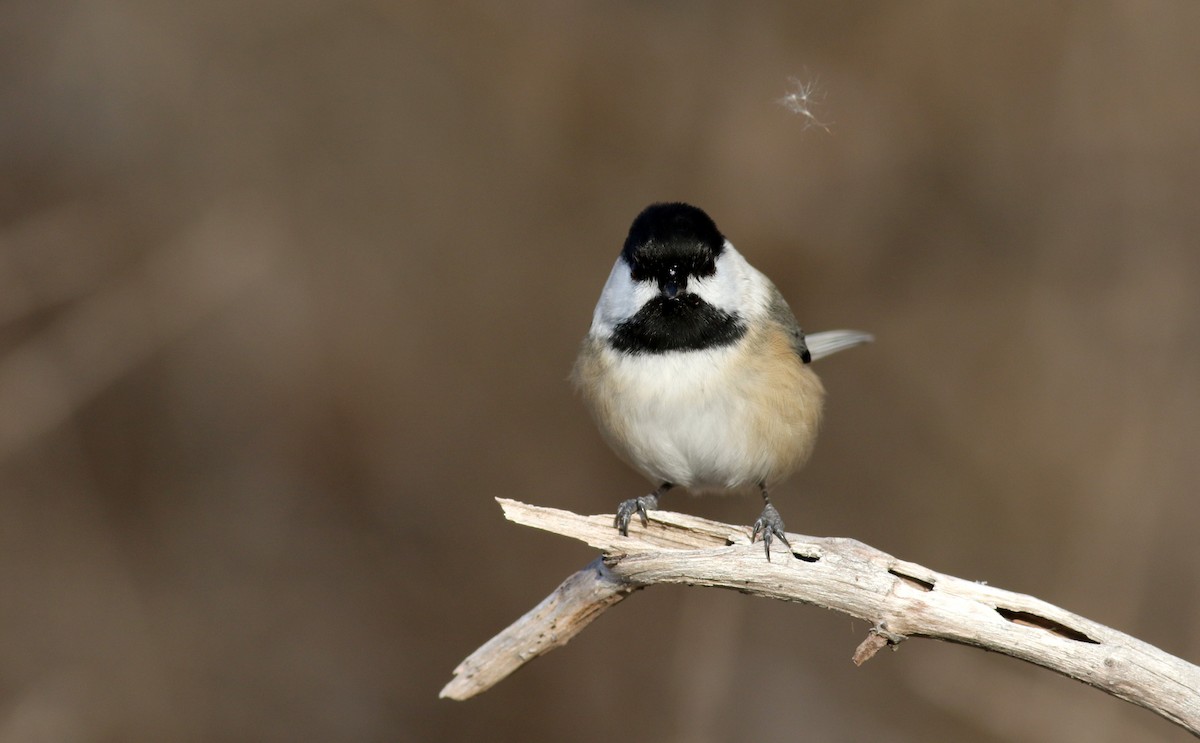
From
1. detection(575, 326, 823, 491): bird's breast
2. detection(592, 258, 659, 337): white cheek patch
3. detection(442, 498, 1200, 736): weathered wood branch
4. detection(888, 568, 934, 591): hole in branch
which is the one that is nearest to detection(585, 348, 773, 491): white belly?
detection(575, 326, 823, 491): bird's breast

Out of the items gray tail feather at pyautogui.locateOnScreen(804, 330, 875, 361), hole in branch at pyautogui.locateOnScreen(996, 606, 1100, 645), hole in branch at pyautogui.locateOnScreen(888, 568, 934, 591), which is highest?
gray tail feather at pyautogui.locateOnScreen(804, 330, 875, 361)

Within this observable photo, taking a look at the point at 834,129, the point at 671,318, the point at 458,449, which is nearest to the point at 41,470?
the point at 458,449

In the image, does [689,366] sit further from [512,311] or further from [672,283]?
[512,311]

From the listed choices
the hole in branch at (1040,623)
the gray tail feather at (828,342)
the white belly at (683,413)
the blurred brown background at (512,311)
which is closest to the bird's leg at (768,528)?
the white belly at (683,413)

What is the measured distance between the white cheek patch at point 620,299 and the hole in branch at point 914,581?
1.14m

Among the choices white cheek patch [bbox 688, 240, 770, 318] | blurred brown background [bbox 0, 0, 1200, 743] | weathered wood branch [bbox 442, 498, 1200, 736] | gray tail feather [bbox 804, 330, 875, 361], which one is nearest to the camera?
weathered wood branch [bbox 442, 498, 1200, 736]

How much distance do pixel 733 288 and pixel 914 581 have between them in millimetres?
1212

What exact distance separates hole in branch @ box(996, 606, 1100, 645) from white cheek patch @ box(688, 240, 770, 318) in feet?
4.23

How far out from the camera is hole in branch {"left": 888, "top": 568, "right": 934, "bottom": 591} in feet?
7.87

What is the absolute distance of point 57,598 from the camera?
4980mm

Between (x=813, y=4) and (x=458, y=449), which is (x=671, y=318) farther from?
(x=813, y=4)

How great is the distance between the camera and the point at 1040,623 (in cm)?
231

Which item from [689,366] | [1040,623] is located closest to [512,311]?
[689,366]

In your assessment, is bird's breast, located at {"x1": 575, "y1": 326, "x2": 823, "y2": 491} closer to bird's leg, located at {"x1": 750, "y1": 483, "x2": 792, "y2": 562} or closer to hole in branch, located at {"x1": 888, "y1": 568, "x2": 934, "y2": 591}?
bird's leg, located at {"x1": 750, "y1": 483, "x2": 792, "y2": 562}
